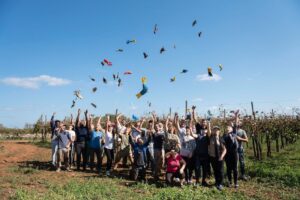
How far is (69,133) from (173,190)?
5366 mm

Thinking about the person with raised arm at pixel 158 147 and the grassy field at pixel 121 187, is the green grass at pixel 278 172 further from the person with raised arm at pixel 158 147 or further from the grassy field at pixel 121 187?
the person with raised arm at pixel 158 147

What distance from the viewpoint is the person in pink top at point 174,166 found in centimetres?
1087

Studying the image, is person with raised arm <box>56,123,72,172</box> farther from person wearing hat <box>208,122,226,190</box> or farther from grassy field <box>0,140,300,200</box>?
person wearing hat <box>208,122,226,190</box>

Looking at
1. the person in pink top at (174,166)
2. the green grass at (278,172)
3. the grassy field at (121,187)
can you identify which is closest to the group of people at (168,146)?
the person in pink top at (174,166)

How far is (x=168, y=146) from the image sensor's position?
11844 mm

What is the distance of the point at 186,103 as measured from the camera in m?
22.1

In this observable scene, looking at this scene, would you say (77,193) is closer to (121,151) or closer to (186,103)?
(121,151)

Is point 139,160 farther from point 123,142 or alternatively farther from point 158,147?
point 123,142

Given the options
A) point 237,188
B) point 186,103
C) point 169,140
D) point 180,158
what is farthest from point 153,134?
point 186,103

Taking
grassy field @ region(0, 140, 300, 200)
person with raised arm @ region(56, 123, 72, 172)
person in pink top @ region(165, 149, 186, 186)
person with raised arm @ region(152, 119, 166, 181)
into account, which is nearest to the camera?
grassy field @ region(0, 140, 300, 200)

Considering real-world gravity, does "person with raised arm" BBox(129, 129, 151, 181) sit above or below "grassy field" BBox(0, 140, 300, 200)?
above

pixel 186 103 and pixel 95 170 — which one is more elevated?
pixel 186 103

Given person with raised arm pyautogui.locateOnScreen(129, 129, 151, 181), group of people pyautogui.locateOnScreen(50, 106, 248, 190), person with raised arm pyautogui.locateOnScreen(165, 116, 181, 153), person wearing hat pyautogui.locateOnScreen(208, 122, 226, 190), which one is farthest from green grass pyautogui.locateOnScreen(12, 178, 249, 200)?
person with raised arm pyautogui.locateOnScreen(165, 116, 181, 153)

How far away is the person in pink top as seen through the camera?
10.9 meters
